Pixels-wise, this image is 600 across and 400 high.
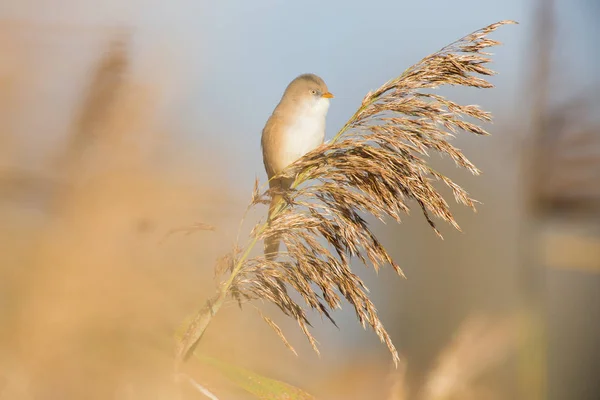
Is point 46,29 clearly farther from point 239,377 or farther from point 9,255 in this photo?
point 239,377

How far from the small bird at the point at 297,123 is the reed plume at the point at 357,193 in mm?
Result: 171

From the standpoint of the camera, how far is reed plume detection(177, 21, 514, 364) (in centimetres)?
108

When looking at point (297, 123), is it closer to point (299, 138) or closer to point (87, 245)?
point (299, 138)

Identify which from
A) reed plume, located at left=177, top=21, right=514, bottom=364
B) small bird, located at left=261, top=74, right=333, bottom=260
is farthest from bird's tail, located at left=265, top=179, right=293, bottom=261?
small bird, located at left=261, top=74, right=333, bottom=260

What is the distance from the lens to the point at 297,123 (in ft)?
4.27

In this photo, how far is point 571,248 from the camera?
1839 mm

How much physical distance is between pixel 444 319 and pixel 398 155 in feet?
3.91

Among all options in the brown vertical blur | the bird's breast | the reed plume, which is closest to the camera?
the brown vertical blur

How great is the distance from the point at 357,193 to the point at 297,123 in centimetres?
28

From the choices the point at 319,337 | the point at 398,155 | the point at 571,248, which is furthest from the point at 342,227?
the point at 571,248

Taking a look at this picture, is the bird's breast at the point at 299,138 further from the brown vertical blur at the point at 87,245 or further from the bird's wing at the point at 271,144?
the brown vertical blur at the point at 87,245

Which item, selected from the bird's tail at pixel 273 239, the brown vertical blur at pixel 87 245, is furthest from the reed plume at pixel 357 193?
the brown vertical blur at pixel 87 245

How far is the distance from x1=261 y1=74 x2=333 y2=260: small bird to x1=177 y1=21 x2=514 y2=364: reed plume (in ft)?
0.56

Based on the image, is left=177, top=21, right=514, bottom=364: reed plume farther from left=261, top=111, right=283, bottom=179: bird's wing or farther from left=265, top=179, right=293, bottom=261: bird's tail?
left=261, top=111, right=283, bottom=179: bird's wing
